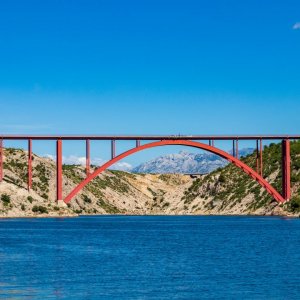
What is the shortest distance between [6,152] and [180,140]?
68272 mm

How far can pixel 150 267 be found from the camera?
5756 centimetres

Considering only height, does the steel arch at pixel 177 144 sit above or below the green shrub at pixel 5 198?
above

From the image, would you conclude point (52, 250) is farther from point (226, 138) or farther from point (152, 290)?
point (226, 138)

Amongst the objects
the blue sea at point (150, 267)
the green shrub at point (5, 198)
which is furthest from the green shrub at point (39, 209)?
the blue sea at point (150, 267)

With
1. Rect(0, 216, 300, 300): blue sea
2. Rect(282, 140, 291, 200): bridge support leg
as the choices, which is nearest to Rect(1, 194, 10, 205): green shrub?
Rect(0, 216, 300, 300): blue sea

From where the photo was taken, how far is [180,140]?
136750mm

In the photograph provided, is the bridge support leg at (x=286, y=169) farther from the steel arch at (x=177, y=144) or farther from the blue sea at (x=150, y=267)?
the blue sea at (x=150, y=267)

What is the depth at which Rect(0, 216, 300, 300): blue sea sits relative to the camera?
149ft

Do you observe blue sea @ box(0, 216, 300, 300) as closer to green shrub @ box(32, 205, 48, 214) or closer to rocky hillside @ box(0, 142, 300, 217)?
green shrub @ box(32, 205, 48, 214)

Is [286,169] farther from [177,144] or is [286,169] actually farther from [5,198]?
[5,198]

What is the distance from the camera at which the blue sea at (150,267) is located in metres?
45.5

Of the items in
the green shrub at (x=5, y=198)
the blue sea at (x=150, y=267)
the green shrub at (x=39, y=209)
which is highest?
the green shrub at (x=5, y=198)

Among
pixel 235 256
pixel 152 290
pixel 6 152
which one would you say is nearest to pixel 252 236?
pixel 235 256

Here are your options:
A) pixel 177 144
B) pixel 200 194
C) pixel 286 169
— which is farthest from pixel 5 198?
pixel 200 194
